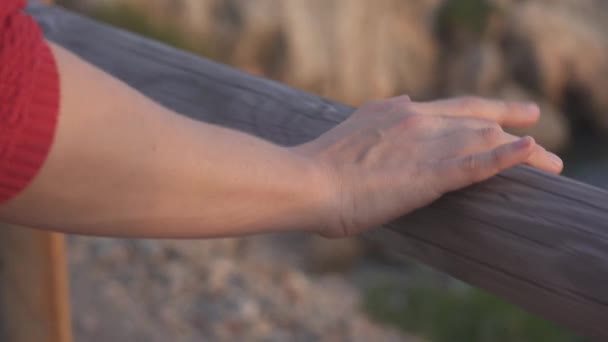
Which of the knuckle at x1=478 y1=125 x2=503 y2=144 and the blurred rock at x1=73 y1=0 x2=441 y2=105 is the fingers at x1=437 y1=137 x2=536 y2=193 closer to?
the knuckle at x1=478 y1=125 x2=503 y2=144

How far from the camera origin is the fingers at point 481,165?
0.80 m

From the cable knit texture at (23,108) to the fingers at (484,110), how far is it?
364mm

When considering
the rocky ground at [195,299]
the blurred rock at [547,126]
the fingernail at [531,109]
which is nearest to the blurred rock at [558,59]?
the blurred rock at [547,126]

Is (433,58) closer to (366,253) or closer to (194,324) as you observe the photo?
(366,253)

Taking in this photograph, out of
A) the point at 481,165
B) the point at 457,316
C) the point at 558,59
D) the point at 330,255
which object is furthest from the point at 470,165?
the point at 558,59

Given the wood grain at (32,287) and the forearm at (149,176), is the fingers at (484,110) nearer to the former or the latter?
the forearm at (149,176)

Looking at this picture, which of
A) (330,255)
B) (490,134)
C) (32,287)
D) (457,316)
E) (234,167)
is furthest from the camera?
(330,255)

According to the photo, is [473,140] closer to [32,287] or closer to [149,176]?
[149,176]

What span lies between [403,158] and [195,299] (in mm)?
2587

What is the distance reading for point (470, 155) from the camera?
813 mm

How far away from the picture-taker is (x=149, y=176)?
2.26 ft

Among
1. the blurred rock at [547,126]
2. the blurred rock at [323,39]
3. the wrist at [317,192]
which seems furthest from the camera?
the blurred rock at [547,126]

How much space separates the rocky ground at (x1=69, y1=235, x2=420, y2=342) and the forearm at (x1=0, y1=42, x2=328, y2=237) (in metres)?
2.23

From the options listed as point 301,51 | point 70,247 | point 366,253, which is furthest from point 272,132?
point 301,51
